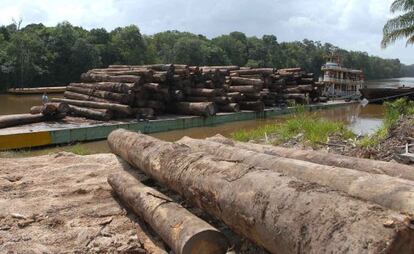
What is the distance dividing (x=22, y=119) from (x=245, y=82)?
11.4 m

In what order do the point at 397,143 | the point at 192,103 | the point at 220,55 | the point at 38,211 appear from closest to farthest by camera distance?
1. the point at 38,211
2. the point at 397,143
3. the point at 192,103
4. the point at 220,55

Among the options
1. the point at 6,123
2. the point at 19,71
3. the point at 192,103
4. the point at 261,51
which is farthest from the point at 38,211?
the point at 261,51

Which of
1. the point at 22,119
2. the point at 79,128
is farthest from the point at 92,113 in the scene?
the point at 22,119

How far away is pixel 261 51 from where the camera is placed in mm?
93688

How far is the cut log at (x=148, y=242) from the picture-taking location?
429 centimetres

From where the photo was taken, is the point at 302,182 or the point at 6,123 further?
the point at 6,123

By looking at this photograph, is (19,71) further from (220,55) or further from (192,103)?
(220,55)

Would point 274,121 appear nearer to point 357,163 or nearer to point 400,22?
point 400,22

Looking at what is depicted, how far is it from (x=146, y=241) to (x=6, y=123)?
1158 cm

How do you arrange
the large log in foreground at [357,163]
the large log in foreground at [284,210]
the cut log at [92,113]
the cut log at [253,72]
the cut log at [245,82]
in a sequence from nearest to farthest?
1. the large log in foreground at [284,210]
2. the large log in foreground at [357,163]
3. the cut log at [92,113]
4. the cut log at [245,82]
5. the cut log at [253,72]

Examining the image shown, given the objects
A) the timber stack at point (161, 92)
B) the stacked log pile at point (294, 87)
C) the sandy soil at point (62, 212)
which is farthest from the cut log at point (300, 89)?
the sandy soil at point (62, 212)

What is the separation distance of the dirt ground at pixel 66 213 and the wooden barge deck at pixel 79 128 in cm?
588

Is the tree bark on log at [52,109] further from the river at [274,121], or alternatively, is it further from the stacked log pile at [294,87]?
the stacked log pile at [294,87]

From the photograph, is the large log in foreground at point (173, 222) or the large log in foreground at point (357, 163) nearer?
the large log in foreground at point (173, 222)
